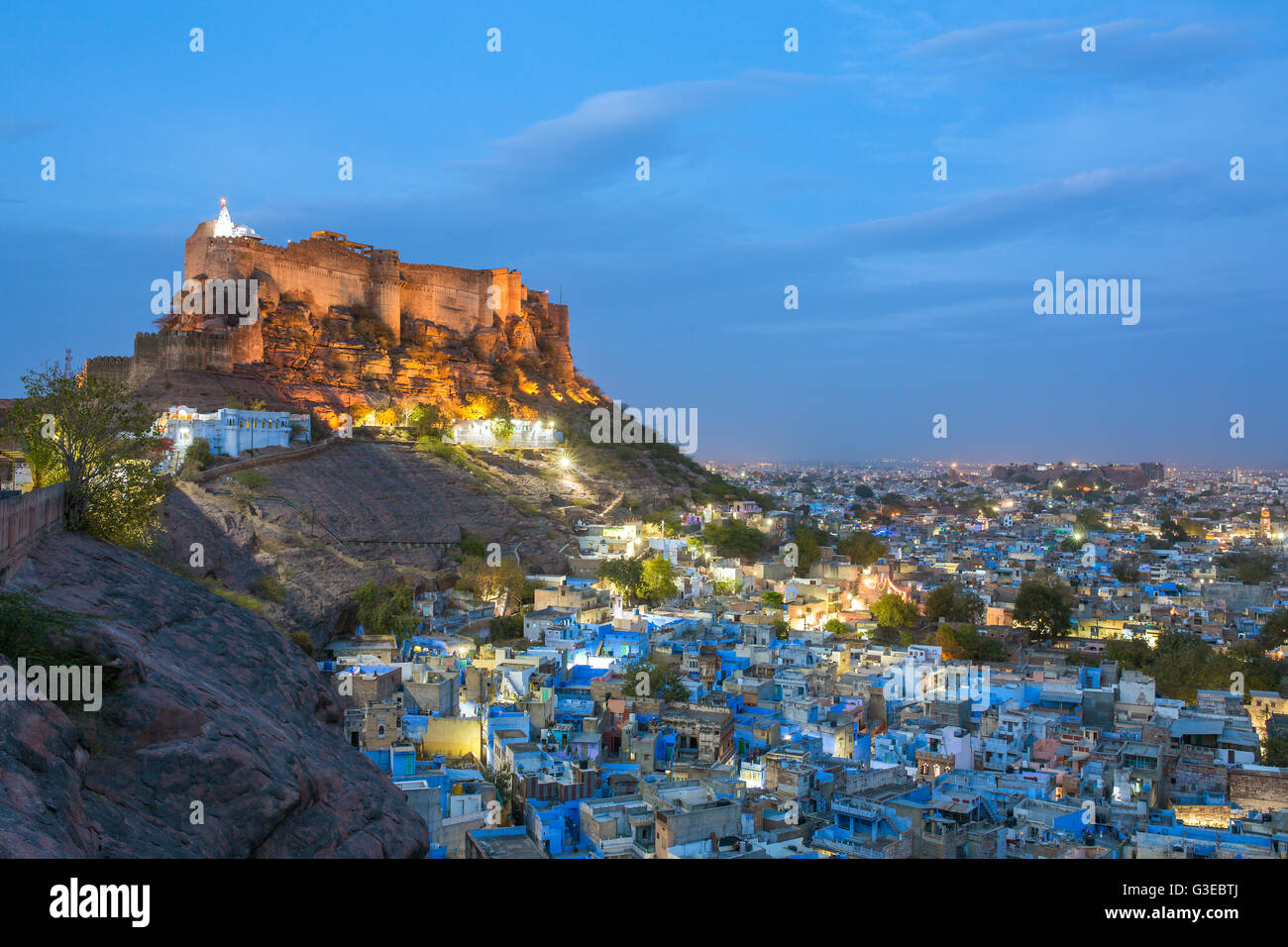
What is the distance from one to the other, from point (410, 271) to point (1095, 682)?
73.9 feet

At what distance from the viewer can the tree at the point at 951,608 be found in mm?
19625

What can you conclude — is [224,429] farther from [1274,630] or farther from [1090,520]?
[1090,520]

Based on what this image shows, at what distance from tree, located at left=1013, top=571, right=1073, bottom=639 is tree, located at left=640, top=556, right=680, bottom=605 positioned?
6271 millimetres

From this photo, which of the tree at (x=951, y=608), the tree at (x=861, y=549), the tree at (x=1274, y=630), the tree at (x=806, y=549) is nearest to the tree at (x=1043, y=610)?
the tree at (x=951, y=608)

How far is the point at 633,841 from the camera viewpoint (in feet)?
24.9

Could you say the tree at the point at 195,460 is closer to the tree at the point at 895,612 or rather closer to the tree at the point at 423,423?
the tree at the point at 423,423

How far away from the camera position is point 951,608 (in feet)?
64.7

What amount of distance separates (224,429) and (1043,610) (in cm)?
1559

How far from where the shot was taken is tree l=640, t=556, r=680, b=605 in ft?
61.6

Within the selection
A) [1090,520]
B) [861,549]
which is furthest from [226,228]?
[1090,520]

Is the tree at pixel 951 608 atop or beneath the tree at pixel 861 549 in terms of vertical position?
beneath

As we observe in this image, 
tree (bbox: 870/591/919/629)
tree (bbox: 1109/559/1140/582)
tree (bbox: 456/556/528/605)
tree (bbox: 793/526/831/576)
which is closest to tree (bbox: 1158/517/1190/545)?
tree (bbox: 1109/559/1140/582)

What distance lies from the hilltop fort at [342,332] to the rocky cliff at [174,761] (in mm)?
18636
